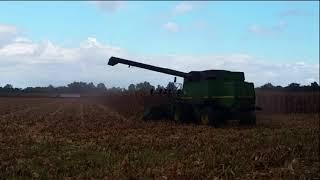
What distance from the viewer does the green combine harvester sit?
26266 mm

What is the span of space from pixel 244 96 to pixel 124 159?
13.5 meters

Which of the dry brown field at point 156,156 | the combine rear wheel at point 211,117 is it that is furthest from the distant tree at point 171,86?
the dry brown field at point 156,156

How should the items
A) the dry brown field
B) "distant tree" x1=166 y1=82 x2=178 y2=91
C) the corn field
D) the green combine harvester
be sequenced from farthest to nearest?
the corn field → "distant tree" x1=166 y1=82 x2=178 y2=91 → the green combine harvester → the dry brown field

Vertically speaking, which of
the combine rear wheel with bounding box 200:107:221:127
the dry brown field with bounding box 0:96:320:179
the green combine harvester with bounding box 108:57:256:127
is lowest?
the dry brown field with bounding box 0:96:320:179

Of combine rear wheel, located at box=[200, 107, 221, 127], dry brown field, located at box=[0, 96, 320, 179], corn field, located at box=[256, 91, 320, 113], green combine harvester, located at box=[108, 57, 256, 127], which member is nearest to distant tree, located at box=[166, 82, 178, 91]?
green combine harvester, located at box=[108, 57, 256, 127]

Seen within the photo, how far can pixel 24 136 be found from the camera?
20.0 metres

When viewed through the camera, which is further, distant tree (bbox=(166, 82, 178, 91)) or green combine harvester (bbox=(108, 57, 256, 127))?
distant tree (bbox=(166, 82, 178, 91))

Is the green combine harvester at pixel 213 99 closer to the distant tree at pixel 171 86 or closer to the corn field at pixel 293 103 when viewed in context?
the distant tree at pixel 171 86

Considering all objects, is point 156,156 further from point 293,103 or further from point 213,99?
point 293,103

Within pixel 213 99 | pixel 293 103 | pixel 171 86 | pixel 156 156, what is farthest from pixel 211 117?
pixel 293 103

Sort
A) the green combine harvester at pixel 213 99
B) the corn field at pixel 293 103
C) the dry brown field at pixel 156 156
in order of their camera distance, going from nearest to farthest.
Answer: the dry brown field at pixel 156 156 → the green combine harvester at pixel 213 99 → the corn field at pixel 293 103

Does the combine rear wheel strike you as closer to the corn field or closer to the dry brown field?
the dry brown field

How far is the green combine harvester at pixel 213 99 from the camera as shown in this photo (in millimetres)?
26266

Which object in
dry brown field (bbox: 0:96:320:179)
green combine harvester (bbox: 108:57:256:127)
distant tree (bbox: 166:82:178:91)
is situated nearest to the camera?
dry brown field (bbox: 0:96:320:179)
